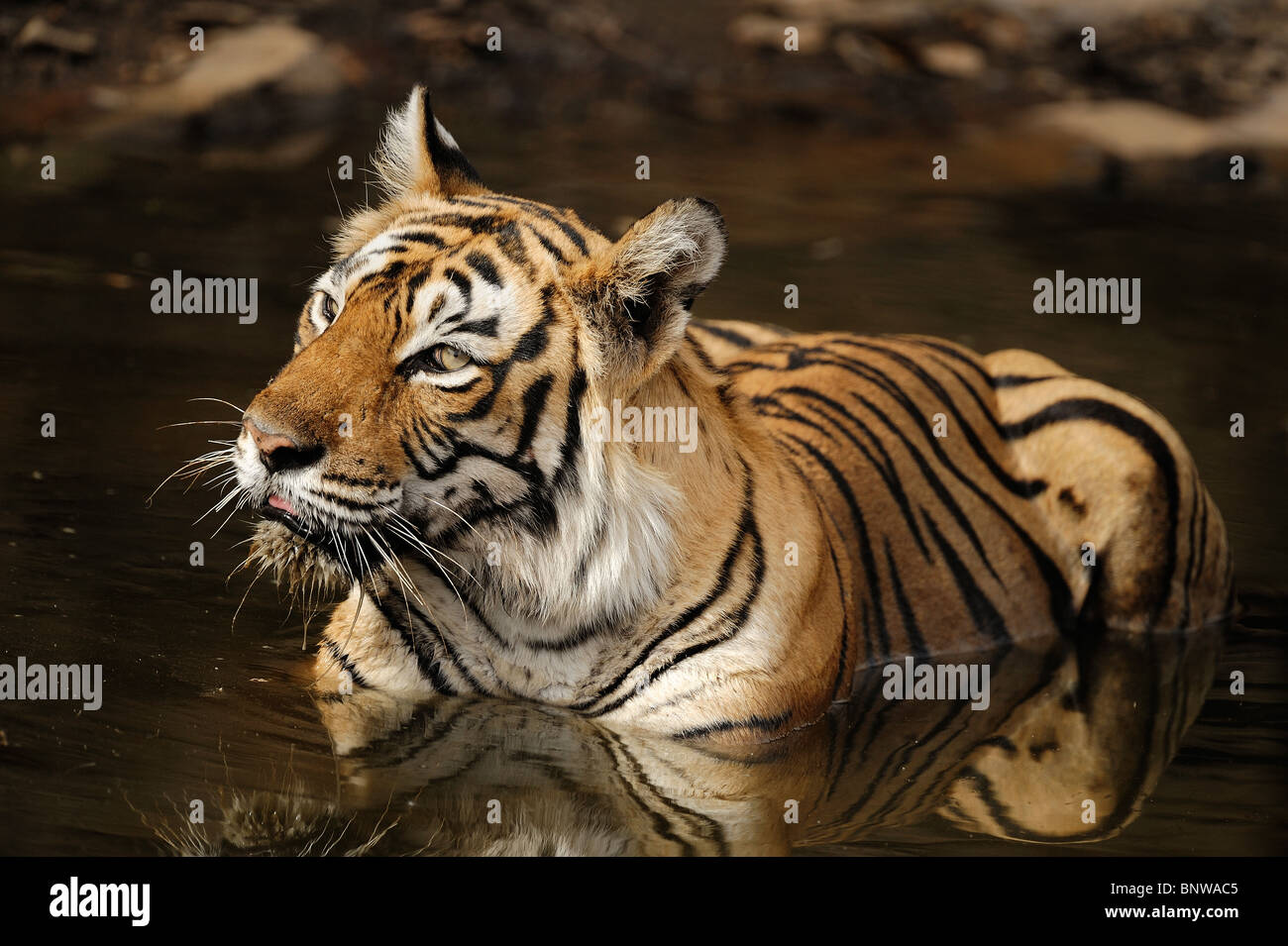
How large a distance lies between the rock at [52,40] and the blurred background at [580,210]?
18mm

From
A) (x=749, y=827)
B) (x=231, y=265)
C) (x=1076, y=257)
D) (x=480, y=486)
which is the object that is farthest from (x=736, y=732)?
(x=1076, y=257)

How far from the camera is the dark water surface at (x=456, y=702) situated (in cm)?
369

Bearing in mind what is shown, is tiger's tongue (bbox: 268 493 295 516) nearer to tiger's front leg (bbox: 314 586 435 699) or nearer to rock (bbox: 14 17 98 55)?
tiger's front leg (bbox: 314 586 435 699)

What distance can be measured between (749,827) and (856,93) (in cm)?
1000

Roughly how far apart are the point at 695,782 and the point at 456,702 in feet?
1.96

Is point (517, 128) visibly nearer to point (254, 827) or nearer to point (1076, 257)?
point (1076, 257)

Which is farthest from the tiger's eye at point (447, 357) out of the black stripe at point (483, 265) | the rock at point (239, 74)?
the rock at point (239, 74)

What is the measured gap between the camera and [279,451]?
11.2 ft

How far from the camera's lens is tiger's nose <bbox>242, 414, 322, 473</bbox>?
3389mm

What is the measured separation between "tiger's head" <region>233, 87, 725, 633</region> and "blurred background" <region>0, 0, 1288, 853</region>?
672 mm

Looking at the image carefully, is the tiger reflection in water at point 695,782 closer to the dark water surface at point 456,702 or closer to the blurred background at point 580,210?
the dark water surface at point 456,702

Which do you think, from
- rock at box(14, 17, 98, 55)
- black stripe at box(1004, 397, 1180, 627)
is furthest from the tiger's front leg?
rock at box(14, 17, 98, 55)

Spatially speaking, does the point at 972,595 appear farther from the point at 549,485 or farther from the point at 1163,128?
the point at 1163,128

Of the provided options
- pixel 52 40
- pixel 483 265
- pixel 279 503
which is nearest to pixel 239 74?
pixel 52 40
